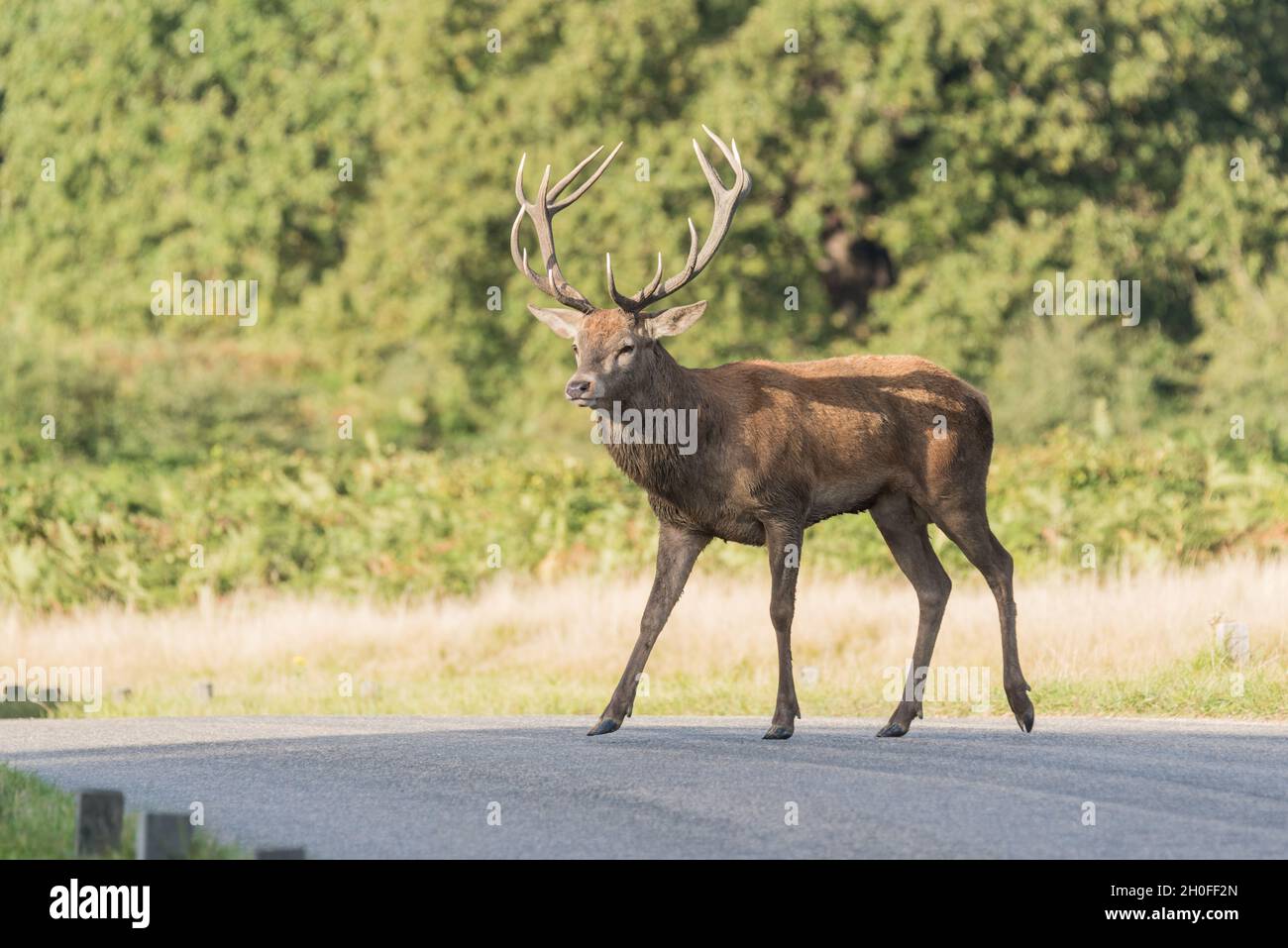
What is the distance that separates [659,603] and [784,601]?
0.71 m

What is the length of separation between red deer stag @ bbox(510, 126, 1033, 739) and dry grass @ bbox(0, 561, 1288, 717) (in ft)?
7.96

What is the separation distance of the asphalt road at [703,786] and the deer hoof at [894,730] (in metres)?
0.11

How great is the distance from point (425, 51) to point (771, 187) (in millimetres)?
6199

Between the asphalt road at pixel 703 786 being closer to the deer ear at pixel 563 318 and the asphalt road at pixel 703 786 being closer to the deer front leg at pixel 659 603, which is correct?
the deer front leg at pixel 659 603

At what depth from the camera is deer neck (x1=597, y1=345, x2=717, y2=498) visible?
12.3 meters

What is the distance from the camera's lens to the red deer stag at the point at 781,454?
40.5ft

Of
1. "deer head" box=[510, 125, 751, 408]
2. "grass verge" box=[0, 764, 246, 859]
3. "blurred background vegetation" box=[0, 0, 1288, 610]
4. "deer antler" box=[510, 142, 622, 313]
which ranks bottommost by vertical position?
"grass verge" box=[0, 764, 246, 859]

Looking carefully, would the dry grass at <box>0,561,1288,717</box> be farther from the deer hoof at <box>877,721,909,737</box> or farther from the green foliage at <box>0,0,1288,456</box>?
the green foliage at <box>0,0,1288,456</box>

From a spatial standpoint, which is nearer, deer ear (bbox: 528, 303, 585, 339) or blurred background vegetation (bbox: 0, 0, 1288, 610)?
deer ear (bbox: 528, 303, 585, 339)

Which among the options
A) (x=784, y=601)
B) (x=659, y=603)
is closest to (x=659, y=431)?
(x=659, y=603)

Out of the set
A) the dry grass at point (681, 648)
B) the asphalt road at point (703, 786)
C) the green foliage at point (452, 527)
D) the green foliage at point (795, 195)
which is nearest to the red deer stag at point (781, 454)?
the asphalt road at point (703, 786)

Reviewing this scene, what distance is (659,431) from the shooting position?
Result: 12.3m

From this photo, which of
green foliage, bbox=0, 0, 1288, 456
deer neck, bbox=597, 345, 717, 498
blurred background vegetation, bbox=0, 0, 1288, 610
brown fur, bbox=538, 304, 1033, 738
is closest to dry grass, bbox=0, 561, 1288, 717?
brown fur, bbox=538, 304, 1033, 738
